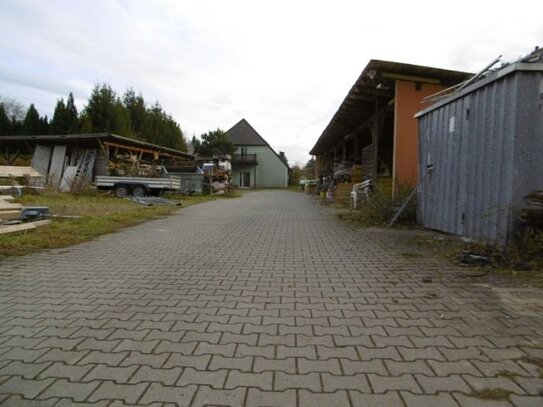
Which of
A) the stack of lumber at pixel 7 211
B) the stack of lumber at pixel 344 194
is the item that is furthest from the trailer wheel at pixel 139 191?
the stack of lumber at pixel 7 211

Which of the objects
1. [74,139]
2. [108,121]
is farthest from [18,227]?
[108,121]

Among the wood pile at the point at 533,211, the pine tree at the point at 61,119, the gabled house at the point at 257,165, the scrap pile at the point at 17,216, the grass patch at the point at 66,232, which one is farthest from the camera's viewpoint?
the gabled house at the point at 257,165

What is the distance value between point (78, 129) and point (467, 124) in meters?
34.9

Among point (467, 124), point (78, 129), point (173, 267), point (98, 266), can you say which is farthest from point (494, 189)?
point (78, 129)

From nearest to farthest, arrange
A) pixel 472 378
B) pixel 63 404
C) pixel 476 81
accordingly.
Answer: pixel 63 404 → pixel 472 378 → pixel 476 81

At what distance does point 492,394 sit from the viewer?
238 cm

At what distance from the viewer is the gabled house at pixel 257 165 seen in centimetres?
5972

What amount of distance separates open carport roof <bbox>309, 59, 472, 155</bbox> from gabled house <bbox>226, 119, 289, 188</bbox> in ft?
137

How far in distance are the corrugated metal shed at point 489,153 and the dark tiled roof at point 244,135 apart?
174ft

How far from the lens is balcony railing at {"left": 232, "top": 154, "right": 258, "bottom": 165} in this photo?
5864 centimetres

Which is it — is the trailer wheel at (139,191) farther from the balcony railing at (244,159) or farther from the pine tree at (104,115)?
the balcony railing at (244,159)

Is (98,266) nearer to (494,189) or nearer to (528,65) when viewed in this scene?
(494,189)

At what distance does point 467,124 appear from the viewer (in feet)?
23.7

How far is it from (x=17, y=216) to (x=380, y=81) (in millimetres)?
10631
